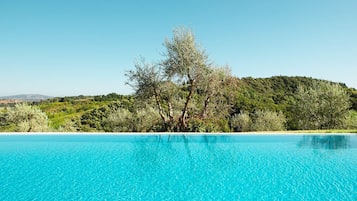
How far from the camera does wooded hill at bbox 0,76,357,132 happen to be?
18.8m

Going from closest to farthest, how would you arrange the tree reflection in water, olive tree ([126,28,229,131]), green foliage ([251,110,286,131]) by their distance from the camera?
the tree reflection in water → olive tree ([126,28,229,131]) → green foliage ([251,110,286,131])

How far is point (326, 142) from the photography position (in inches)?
537

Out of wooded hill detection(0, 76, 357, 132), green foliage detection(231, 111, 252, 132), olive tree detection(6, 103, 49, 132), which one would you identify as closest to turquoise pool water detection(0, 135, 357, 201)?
wooded hill detection(0, 76, 357, 132)

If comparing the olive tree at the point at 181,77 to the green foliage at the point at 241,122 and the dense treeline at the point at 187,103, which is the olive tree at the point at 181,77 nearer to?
the dense treeline at the point at 187,103

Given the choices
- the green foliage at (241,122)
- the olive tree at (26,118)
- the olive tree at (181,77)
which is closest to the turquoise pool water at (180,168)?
the olive tree at (181,77)

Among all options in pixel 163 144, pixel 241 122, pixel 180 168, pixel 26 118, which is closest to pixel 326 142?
pixel 163 144

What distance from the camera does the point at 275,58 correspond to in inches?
1093

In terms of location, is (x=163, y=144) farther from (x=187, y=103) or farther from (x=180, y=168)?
(x=187, y=103)

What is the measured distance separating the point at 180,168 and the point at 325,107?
67.3 ft

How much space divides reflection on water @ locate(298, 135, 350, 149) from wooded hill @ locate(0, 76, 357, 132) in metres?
5.23

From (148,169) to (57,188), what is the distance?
9.34 feet

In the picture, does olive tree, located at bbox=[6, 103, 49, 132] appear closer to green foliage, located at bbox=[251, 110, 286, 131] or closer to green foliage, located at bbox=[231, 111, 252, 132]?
green foliage, located at bbox=[231, 111, 252, 132]

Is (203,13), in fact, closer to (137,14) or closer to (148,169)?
(137,14)

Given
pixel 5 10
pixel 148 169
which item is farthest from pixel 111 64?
pixel 148 169
